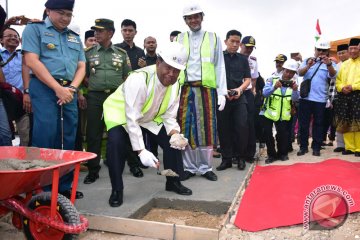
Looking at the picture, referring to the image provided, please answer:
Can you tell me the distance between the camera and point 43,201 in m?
2.38

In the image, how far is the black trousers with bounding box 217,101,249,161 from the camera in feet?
15.1

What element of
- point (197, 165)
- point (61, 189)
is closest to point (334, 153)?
point (197, 165)

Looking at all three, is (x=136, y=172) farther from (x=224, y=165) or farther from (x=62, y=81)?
(x=62, y=81)

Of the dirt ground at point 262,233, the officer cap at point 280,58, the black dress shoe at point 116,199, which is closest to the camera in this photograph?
the dirt ground at point 262,233

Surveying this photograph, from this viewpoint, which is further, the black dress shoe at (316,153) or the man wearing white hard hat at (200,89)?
the black dress shoe at (316,153)

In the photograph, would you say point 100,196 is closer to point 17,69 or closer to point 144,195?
point 144,195

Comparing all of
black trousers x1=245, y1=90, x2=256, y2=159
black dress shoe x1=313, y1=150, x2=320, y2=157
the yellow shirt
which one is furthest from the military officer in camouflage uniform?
the yellow shirt

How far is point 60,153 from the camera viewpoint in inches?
102

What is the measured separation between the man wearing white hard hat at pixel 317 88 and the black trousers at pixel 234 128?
157cm

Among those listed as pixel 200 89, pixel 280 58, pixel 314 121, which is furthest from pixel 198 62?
pixel 280 58

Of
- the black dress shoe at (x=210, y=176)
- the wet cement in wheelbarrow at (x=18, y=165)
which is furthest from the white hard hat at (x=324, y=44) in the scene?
the wet cement in wheelbarrow at (x=18, y=165)

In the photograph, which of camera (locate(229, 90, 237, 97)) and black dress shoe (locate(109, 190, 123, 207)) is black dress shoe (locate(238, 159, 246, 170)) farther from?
black dress shoe (locate(109, 190, 123, 207))

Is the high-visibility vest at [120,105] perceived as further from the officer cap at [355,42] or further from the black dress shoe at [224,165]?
the officer cap at [355,42]

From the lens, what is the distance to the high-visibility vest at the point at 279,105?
5.25 metres
